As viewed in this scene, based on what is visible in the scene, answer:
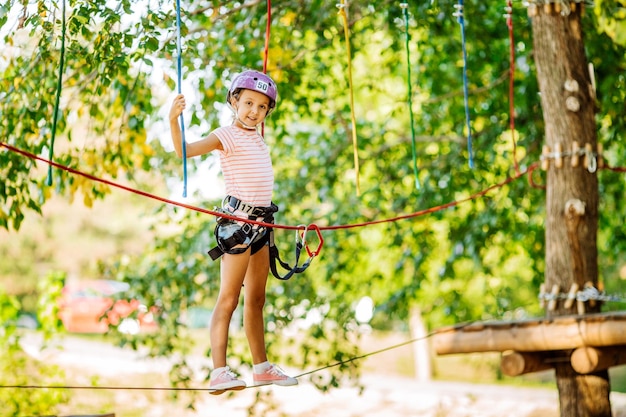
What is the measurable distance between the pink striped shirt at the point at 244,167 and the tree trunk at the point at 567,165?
2211 millimetres

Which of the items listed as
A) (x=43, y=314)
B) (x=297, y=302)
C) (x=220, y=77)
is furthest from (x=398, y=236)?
(x=43, y=314)

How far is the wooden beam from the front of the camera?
169 inches

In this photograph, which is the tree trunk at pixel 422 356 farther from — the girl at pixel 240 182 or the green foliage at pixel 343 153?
the girl at pixel 240 182

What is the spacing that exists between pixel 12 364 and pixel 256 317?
415 centimetres

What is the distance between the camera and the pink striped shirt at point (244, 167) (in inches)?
133

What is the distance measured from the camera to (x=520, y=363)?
466 centimetres

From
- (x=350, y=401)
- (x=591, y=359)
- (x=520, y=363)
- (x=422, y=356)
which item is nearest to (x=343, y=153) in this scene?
(x=520, y=363)

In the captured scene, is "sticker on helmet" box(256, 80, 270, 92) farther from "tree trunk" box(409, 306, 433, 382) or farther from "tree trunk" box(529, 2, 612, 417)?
"tree trunk" box(409, 306, 433, 382)

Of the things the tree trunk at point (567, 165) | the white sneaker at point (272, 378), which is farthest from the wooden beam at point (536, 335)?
the white sneaker at point (272, 378)

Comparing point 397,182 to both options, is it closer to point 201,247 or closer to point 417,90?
point 417,90

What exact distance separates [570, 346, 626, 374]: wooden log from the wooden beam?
0.21ft

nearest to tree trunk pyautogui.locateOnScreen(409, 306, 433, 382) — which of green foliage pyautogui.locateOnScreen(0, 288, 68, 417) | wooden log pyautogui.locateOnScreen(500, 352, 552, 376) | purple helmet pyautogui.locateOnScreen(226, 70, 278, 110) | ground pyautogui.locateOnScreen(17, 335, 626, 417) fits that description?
ground pyautogui.locateOnScreen(17, 335, 626, 417)

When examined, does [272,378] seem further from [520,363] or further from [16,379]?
[16,379]

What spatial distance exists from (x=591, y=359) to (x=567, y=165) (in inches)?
44.3
